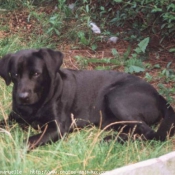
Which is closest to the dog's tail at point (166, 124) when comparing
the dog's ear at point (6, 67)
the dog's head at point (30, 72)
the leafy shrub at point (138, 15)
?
the dog's head at point (30, 72)

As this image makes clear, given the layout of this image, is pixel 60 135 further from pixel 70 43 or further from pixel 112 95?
pixel 70 43

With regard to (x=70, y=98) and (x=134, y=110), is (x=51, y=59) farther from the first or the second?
(x=134, y=110)

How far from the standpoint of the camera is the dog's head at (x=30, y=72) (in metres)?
4.47

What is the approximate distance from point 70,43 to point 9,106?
6.33 ft

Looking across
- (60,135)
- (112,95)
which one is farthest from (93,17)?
(60,135)

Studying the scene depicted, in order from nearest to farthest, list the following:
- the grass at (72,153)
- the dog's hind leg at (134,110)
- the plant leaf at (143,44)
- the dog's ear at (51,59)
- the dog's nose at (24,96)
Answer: the grass at (72,153)
the dog's nose at (24,96)
the dog's ear at (51,59)
the dog's hind leg at (134,110)
the plant leaf at (143,44)

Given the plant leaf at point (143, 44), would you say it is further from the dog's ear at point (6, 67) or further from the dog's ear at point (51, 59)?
the dog's ear at point (6, 67)

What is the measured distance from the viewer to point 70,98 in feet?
16.1

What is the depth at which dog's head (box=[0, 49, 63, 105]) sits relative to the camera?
447cm

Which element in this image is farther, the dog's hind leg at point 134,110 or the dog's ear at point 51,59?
the dog's hind leg at point 134,110

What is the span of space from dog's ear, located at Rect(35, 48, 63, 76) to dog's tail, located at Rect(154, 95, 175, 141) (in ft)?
3.59

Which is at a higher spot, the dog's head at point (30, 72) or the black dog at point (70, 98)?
the dog's head at point (30, 72)

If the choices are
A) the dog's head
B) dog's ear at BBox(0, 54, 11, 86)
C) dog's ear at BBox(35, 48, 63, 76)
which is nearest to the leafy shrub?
dog's ear at BBox(35, 48, 63, 76)

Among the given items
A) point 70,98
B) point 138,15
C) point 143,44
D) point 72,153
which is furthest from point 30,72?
point 138,15
